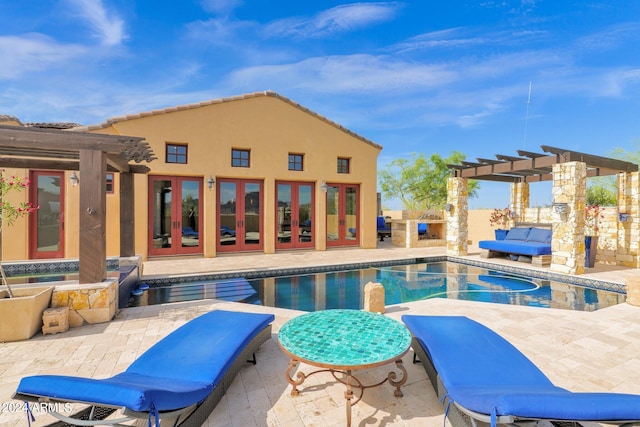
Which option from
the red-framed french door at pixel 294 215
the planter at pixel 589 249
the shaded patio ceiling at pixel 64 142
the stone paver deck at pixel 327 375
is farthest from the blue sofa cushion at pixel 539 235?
the shaded patio ceiling at pixel 64 142

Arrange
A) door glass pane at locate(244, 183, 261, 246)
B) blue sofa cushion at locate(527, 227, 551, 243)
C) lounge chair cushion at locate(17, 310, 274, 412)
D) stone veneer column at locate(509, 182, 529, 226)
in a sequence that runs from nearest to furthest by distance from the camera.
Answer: lounge chair cushion at locate(17, 310, 274, 412) < blue sofa cushion at locate(527, 227, 551, 243) < door glass pane at locate(244, 183, 261, 246) < stone veneer column at locate(509, 182, 529, 226)

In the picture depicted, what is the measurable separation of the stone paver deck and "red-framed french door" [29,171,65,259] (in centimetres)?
682

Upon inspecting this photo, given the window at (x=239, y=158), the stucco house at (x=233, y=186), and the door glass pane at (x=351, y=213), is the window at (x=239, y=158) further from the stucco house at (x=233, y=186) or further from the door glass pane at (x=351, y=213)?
the door glass pane at (x=351, y=213)

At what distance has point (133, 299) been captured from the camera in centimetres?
627

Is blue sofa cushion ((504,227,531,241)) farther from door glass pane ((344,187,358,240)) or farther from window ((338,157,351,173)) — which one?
window ((338,157,351,173))

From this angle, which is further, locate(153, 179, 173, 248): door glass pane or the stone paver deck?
locate(153, 179, 173, 248): door glass pane

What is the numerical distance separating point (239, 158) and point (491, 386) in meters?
10.5

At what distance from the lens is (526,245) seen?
985 cm

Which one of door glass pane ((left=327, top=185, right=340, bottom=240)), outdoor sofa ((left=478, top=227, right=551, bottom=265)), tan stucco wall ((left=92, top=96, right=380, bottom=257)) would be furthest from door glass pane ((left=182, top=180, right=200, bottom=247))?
outdoor sofa ((left=478, top=227, right=551, bottom=265))

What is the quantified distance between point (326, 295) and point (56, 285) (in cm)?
484

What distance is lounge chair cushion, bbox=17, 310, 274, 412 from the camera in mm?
1699

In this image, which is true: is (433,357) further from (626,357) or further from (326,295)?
(326,295)

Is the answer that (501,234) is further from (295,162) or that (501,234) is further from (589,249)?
(295,162)

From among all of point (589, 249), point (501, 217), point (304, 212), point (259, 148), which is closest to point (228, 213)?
point (259, 148)
